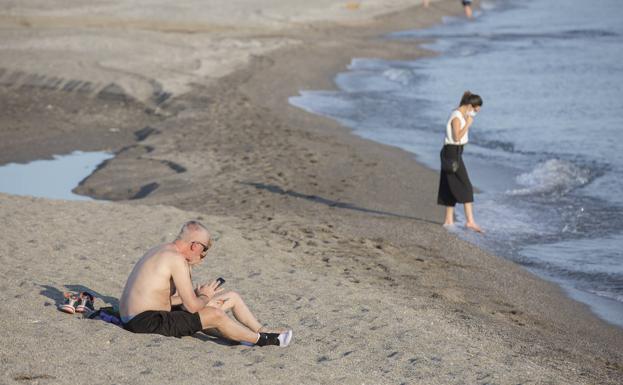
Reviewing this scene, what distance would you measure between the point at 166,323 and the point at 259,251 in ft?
10.2

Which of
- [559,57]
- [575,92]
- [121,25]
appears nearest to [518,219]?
[575,92]

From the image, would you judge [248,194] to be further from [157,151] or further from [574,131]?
[574,131]

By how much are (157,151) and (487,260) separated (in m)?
7.08

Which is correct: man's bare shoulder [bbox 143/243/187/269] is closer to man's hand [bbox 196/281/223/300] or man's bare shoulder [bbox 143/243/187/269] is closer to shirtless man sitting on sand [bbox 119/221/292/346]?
shirtless man sitting on sand [bbox 119/221/292/346]

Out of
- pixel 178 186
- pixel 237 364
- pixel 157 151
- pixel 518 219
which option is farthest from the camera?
pixel 157 151

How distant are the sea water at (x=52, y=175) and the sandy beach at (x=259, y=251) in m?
0.34

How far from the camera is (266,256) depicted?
9641 millimetres

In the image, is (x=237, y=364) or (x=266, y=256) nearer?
(x=237, y=364)

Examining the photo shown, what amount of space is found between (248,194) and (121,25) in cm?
2268

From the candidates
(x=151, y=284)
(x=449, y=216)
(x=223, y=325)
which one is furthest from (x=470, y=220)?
(x=151, y=284)

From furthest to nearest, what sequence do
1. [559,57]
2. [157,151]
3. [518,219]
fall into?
[559,57]
[157,151]
[518,219]

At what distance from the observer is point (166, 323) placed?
267 inches

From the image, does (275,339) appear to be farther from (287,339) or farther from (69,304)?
(69,304)

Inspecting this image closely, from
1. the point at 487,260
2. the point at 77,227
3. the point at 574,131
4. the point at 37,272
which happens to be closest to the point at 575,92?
the point at 574,131
